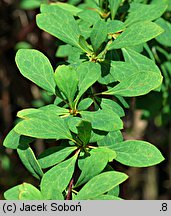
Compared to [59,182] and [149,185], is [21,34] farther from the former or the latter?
[59,182]

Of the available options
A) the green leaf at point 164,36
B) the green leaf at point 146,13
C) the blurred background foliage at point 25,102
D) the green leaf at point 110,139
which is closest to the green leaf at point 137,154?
the green leaf at point 110,139

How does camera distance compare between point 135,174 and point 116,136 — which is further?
point 135,174

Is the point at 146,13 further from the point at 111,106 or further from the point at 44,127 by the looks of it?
the point at 44,127

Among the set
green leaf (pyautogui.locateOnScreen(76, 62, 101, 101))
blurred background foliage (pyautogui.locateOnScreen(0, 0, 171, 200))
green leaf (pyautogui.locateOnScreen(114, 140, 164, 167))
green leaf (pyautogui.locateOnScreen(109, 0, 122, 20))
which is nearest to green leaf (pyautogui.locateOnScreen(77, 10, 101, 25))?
green leaf (pyautogui.locateOnScreen(109, 0, 122, 20))

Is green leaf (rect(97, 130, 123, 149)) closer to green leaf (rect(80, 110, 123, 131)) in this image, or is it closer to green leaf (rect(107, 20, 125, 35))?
green leaf (rect(80, 110, 123, 131))

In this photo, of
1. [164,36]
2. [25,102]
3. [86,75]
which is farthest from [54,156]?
[25,102]
